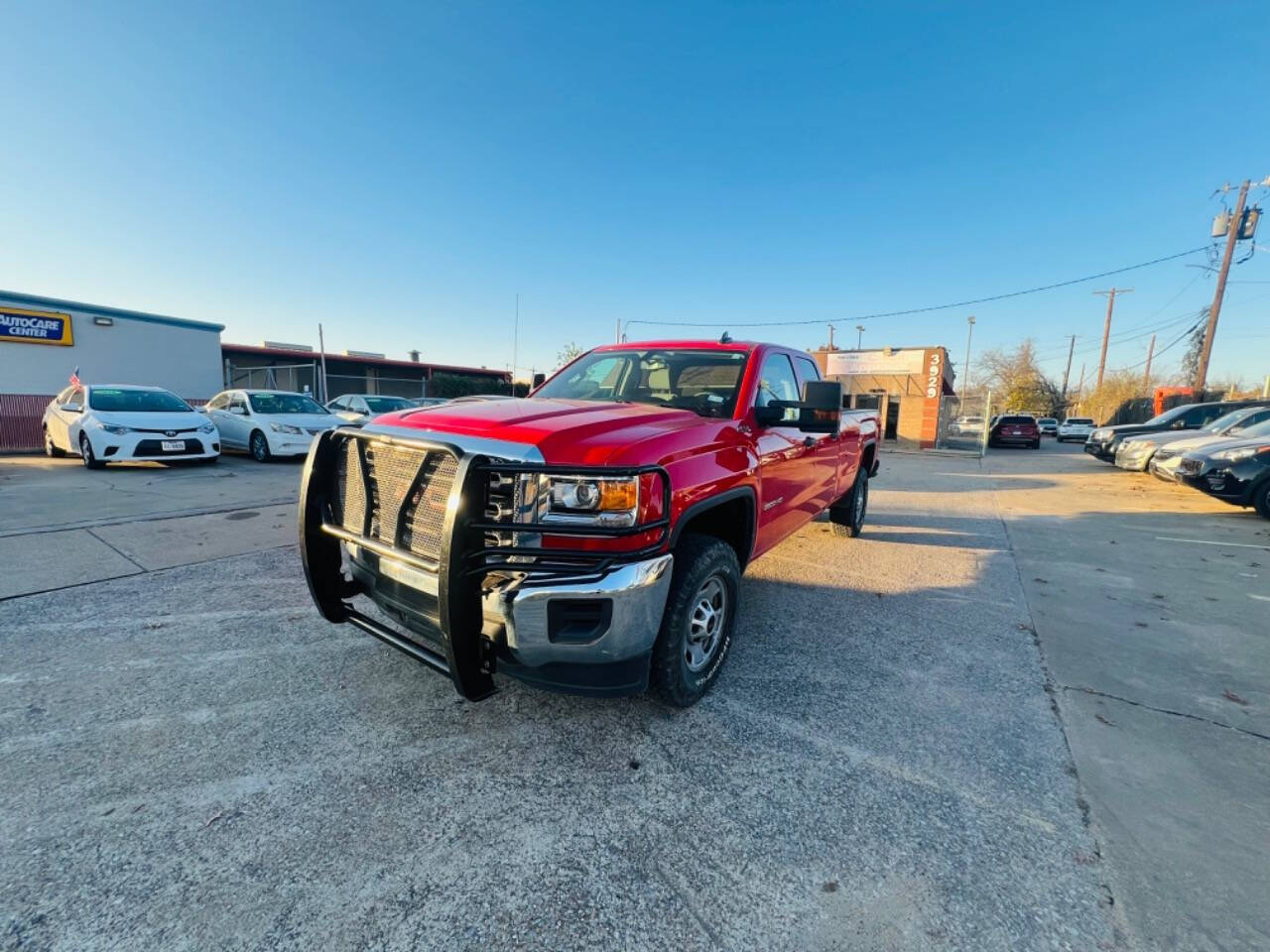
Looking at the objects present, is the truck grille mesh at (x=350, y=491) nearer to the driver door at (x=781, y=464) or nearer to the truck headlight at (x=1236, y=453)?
the driver door at (x=781, y=464)

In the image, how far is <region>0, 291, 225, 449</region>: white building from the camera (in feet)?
39.7

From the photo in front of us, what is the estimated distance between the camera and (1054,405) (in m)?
53.2

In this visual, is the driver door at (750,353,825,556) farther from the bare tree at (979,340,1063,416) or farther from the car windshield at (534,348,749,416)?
the bare tree at (979,340,1063,416)

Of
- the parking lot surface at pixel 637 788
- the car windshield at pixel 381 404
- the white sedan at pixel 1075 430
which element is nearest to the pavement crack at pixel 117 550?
the parking lot surface at pixel 637 788

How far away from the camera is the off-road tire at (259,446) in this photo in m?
10.7

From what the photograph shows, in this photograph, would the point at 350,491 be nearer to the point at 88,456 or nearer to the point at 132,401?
the point at 88,456

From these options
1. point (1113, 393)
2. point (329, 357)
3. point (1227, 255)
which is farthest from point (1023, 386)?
point (329, 357)

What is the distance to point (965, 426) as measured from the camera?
123ft

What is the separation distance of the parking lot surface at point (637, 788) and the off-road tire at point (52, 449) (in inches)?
387

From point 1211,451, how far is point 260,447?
15.9 m

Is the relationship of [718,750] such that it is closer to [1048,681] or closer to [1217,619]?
[1048,681]

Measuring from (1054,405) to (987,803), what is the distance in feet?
213

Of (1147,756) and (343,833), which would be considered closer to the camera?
(343,833)

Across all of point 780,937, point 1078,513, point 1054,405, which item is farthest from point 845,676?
point 1054,405
